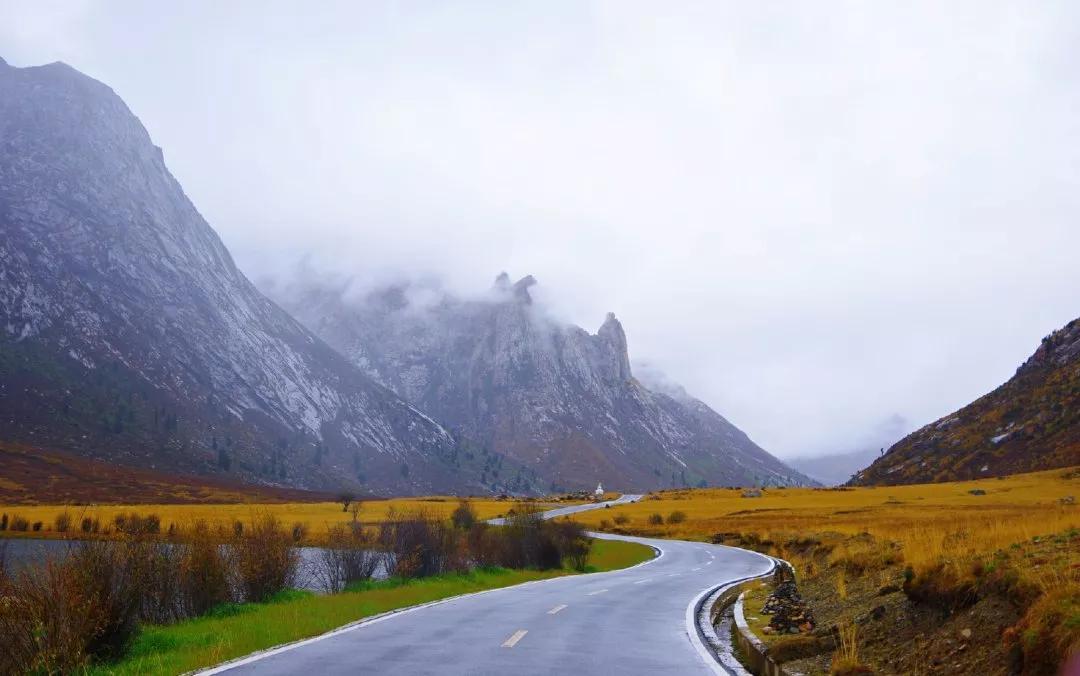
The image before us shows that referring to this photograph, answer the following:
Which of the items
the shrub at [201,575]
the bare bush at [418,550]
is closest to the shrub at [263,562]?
the shrub at [201,575]

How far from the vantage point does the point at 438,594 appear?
25.0 m

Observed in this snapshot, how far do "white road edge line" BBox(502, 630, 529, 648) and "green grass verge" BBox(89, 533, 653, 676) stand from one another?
155 inches

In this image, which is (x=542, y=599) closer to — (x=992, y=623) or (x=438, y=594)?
(x=438, y=594)

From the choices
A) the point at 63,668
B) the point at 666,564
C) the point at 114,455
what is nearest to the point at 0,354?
the point at 114,455

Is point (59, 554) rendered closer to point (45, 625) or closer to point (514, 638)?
point (45, 625)

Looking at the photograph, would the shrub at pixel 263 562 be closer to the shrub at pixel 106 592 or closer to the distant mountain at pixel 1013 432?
the shrub at pixel 106 592

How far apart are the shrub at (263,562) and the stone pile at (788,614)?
13.9 m

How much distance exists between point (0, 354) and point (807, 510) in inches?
6998

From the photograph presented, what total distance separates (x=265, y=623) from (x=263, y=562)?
682 cm

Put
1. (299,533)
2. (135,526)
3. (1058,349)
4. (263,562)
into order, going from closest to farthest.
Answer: (135,526), (263,562), (299,533), (1058,349)

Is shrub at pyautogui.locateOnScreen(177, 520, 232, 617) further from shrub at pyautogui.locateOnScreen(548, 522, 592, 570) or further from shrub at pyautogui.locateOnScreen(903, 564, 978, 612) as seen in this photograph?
shrub at pyautogui.locateOnScreen(548, 522, 592, 570)

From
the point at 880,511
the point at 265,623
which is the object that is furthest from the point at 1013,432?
the point at 265,623

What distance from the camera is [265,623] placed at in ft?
55.9

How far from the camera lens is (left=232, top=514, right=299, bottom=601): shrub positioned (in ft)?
75.9
